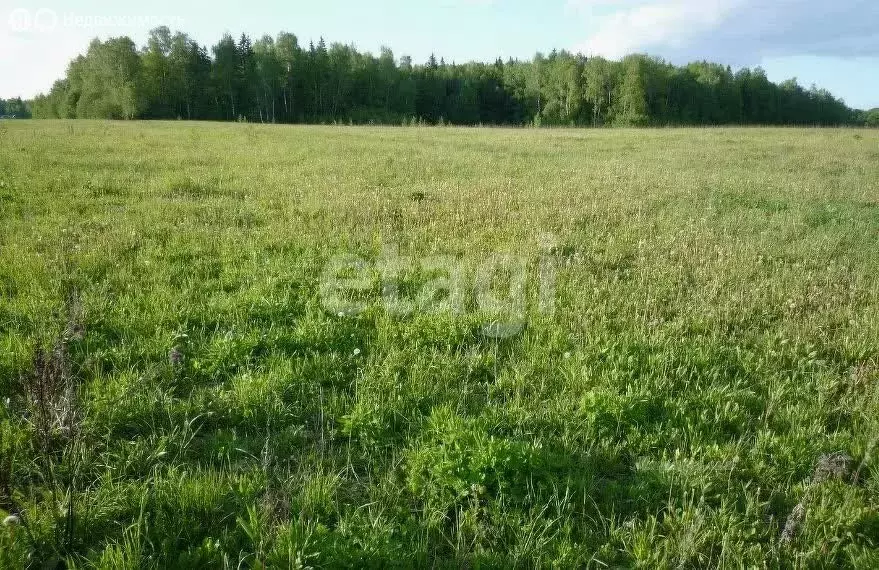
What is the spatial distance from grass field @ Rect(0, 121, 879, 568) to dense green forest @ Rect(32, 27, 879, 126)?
192 ft

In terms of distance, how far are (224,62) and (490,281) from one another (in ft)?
282

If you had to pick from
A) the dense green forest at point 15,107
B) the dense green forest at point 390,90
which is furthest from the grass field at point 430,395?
the dense green forest at point 15,107

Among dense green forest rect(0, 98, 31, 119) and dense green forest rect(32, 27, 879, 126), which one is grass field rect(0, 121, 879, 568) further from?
dense green forest rect(0, 98, 31, 119)

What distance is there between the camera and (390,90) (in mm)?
97500

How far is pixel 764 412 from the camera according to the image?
444 cm

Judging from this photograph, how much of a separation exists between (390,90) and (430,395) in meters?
100

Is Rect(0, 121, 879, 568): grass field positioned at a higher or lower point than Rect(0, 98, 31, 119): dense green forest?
lower

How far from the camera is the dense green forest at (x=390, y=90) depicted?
71.7 m

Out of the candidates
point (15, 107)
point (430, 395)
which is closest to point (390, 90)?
point (15, 107)

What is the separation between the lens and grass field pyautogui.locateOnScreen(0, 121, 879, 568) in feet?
10.1

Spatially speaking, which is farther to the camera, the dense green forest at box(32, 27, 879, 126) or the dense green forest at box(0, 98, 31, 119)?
the dense green forest at box(0, 98, 31, 119)

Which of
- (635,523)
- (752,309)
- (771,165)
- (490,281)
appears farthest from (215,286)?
(771,165)

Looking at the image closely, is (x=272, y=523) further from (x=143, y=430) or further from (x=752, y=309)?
(x=752, y=309)

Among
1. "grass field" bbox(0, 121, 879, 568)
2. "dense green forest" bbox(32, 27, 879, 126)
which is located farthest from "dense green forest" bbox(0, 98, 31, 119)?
"grass field" bbox(0, 121, 879, 568)
